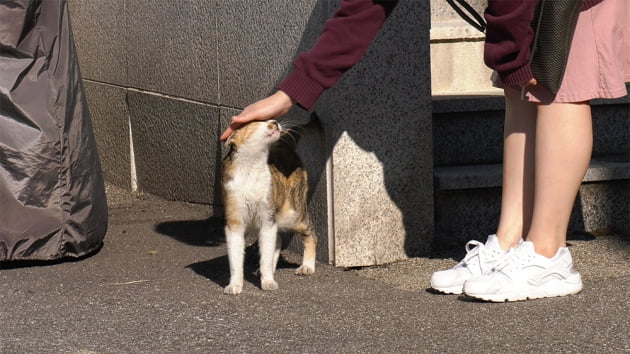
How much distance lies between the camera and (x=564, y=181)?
3967 millimetres

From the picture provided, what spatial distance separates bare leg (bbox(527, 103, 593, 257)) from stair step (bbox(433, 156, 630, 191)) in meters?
0.96

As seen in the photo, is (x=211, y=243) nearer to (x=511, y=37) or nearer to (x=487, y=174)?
(x=487, y=174)

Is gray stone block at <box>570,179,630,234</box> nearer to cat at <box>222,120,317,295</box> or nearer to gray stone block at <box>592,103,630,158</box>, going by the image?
gray stone block at <box>592,103,630,158</box>

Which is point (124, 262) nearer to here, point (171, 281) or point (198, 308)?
point (171, 281)

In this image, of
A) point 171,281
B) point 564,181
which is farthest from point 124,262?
point 564,181

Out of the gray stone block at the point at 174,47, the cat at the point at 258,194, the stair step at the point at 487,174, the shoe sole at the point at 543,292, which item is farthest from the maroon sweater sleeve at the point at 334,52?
the gray stone block at the point at 174,47

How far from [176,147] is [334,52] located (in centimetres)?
248

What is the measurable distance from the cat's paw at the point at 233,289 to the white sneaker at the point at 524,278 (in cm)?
91

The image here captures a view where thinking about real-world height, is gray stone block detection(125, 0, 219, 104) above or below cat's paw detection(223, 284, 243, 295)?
above

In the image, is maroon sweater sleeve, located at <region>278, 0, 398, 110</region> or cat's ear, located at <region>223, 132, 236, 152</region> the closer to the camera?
maroon sweater sleeve, located at <region>278, 0, 398, 110</region>

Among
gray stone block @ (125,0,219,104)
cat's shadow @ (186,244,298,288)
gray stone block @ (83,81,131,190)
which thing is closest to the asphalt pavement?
cat's shadow @ (186,244,298,288)

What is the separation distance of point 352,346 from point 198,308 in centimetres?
78

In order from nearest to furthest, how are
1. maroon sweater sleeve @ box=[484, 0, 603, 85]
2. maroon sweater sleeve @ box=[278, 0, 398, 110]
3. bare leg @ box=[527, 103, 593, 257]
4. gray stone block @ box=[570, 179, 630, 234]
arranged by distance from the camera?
maroon sweater sleeve @ box=[484, 0, 603, 85] → bare leg @ box=[527, 103, 593, 257] → maroon sweater sleeve @ box=[278, 0, 398, 110] → gray stone block @ box=[570, 179, 630, 234]

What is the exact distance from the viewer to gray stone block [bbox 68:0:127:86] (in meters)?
7.04
